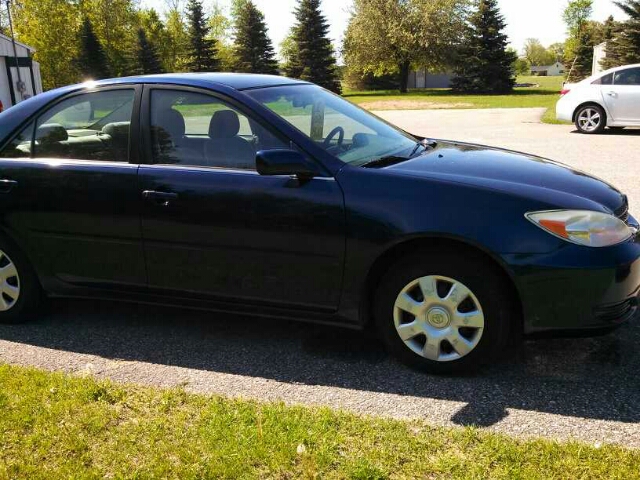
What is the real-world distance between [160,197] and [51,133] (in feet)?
3.61

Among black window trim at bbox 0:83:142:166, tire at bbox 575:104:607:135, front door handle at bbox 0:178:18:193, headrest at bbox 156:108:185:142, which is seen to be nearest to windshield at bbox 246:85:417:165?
headrest at bbox 156:108:185:142

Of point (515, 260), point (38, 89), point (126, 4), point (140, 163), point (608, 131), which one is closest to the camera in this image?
point (515, 260)

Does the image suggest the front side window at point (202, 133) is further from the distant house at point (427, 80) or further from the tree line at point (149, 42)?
the distant house at point (427, 80)

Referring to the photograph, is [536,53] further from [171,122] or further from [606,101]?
[171,122]

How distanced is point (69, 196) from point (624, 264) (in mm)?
3315

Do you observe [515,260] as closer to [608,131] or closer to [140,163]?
[140,163]

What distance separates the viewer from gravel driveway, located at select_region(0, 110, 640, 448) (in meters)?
3.16

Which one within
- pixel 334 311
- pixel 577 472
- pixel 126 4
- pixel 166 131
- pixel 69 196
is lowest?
pixel 577 472

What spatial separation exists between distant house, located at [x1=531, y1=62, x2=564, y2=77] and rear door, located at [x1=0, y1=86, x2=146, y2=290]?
427ft

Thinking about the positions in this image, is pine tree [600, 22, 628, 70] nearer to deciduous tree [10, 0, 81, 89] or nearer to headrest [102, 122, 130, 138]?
headrest [102, 122, 130, 138]

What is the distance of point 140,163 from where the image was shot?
13.1 feet

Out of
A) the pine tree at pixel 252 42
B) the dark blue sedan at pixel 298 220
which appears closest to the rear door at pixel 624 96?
the dark blue sedan at pixel 298 220

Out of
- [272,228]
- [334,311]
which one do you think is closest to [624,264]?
[334,311]

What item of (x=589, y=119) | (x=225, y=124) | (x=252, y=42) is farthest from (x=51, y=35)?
(x=225, y=124)
